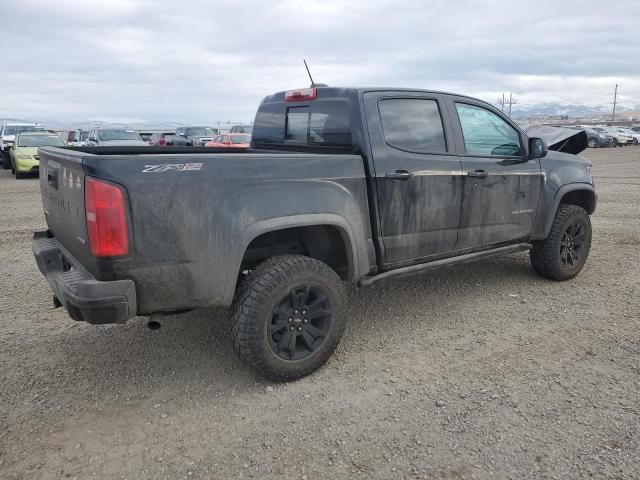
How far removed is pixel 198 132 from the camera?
82.9 feet

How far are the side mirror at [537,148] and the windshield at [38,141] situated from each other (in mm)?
14781

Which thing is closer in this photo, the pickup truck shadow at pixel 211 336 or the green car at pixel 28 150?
the pickup truck shadow at pixel 211 336

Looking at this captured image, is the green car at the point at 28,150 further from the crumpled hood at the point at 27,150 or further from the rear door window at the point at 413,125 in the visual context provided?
the rear door window at the point at 413,125

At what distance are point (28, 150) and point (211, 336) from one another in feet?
47.3

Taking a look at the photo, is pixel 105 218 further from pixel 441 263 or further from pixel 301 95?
pixel 441 263

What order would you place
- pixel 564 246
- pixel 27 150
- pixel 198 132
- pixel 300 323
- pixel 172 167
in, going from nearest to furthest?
pixel 172 167 → pixel 300 323 → pixel 564 246 → pixel 27 150 → pixel 198 132

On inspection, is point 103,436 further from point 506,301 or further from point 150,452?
point 506,301

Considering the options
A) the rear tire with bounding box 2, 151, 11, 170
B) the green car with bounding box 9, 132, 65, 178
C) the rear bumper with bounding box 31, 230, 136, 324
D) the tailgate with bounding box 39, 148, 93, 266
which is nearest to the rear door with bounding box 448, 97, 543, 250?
the rear bumper with bounding box 31, 230, 136, 324

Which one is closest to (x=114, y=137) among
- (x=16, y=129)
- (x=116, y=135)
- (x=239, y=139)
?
(x=116, y=135)

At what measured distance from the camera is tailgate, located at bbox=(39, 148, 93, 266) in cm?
286

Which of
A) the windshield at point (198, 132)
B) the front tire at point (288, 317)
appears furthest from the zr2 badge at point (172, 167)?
the windshield at point (198, 132)

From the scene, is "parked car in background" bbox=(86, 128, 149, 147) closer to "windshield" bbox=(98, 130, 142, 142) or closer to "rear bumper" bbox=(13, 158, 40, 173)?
"windshield" bbox=(98, 130, 142, 142)

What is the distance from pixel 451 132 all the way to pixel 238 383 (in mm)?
2519

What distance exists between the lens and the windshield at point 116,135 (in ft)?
61.2
